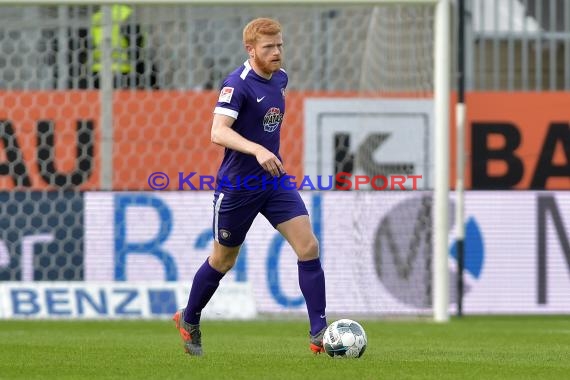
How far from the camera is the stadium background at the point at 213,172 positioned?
10.9 m

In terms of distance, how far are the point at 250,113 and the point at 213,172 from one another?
5.04 metres

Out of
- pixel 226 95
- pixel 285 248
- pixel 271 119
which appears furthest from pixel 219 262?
pixel 285 248

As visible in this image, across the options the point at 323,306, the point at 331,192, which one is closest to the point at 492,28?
the point at 331,192

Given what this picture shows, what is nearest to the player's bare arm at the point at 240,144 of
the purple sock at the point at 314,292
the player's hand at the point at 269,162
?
the player's hand at the point at 269,162

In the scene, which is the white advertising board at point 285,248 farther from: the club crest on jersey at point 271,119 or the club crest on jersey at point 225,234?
the club crest on jersey at point 271,119

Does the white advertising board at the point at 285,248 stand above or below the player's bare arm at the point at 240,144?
below

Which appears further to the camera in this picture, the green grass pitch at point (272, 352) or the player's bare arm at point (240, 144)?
the player's bare arm at point (240, 144)

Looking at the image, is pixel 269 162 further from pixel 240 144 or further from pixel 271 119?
pixel 271 119

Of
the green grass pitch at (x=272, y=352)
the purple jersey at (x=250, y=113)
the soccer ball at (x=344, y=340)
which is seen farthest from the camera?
the purple jersey at (x=250, y=113)

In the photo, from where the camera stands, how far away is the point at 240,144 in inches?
247

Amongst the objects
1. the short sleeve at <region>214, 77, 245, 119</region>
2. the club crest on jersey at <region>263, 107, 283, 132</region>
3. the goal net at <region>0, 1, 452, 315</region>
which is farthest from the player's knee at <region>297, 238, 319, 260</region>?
the goal net at <region>0, 1, 452, 315</region>

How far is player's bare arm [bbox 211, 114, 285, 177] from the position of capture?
6082mm

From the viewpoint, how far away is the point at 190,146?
11539 millimetres

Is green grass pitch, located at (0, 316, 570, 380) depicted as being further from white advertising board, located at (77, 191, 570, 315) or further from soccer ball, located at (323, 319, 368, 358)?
white advertising board, located at (77, 191, 570, 315)
